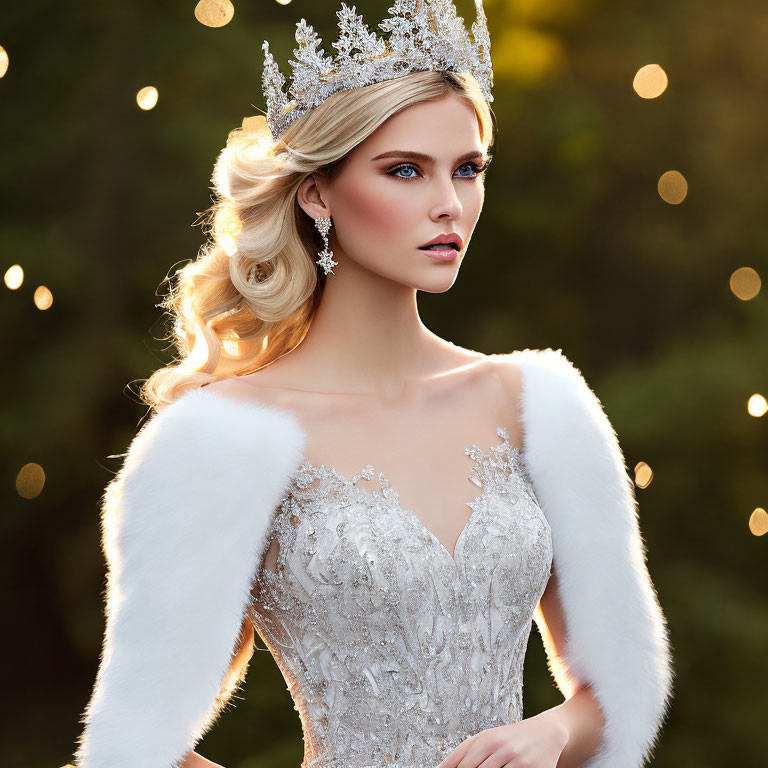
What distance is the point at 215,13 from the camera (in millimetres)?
4410

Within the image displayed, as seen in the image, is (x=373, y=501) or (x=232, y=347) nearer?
(x=373, y=501)

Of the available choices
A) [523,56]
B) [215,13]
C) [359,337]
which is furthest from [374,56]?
[523,56]

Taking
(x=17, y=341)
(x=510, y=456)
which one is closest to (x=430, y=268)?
(x=510, y=456)

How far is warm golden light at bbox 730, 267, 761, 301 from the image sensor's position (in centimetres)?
471

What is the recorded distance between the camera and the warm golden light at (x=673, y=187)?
190 inches

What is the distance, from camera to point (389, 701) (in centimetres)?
208

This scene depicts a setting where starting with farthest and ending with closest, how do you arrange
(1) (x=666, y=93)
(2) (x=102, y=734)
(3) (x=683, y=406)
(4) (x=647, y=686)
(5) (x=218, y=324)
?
(1) (x=666, y=93)
(3) (x=683, y=406)
(5) (x=218, y=324)
(4) (x=647, y=686)
(2) (x=102, y=734)

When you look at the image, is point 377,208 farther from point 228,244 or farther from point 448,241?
point 228,244

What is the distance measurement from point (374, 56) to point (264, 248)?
0.41 metres

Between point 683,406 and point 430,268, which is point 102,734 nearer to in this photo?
point 430,268

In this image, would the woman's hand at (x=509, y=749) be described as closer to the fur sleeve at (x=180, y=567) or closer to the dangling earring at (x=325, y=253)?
the fur sleeve at (x=180, y=567)

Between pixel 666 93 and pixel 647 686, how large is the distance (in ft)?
10.6

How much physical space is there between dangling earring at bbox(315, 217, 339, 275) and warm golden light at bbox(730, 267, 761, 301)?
A: 287cm

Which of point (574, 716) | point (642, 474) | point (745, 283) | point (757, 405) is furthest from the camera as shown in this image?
point (745, 283)
